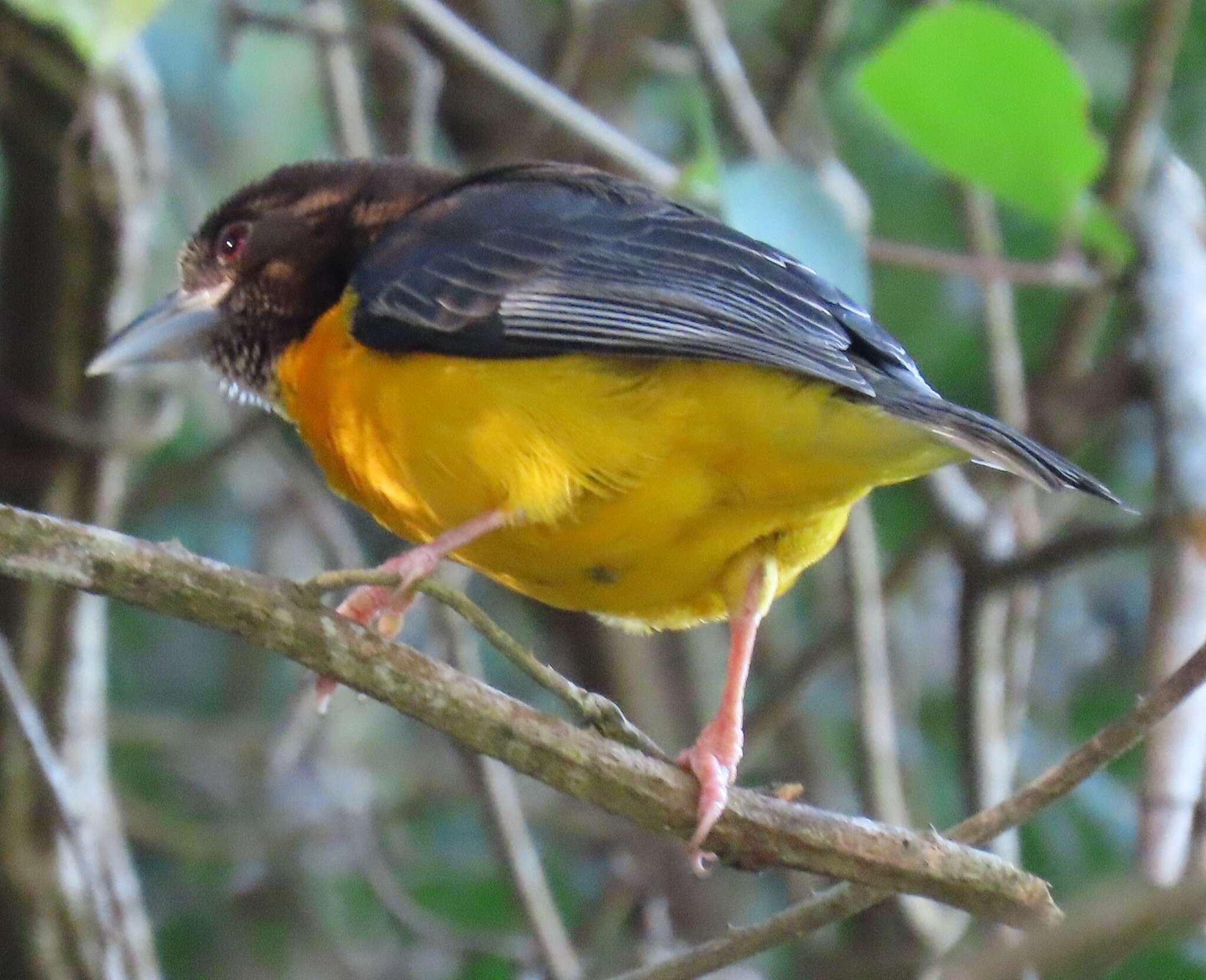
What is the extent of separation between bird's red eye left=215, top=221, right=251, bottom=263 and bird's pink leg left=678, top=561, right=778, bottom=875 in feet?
4.00

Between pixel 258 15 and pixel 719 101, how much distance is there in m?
1.17

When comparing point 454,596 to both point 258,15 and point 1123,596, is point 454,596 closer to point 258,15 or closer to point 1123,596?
point 258,15

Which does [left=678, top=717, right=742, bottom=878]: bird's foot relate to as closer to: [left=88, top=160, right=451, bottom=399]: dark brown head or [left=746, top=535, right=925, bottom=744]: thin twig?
[left=88, top=160, right=451, bottom=399]: dark brown head

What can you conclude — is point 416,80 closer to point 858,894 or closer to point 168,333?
point 168,333

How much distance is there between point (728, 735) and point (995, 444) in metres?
0.67

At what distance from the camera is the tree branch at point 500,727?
1951 mm

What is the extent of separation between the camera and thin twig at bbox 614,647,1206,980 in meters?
2.00

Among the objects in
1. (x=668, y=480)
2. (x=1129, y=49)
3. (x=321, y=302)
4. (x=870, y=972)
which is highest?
(x=1129, y=49)

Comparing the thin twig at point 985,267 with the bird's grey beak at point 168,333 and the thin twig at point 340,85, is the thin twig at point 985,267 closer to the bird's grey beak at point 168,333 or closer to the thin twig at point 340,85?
the thin twig at point 340,85

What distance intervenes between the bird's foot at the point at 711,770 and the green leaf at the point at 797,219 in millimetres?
883

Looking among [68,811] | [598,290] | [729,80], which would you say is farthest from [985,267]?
[68,811]

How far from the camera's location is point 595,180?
3.12 meters

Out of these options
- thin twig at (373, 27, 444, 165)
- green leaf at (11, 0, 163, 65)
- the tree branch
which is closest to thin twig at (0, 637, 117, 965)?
the tree branch

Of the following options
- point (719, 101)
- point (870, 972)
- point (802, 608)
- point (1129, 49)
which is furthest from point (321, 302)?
point (1129, 49)
